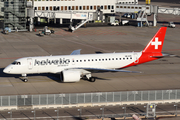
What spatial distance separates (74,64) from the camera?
5075 centimetres

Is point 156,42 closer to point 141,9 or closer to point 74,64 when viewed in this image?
point 74,64

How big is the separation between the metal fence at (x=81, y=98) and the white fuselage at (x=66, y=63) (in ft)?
37.4

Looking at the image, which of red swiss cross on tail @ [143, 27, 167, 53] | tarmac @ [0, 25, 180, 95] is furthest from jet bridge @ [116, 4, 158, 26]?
red swiss cross on tail @ [143, 27, 167, 53]

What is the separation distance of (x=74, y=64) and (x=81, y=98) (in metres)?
12.0

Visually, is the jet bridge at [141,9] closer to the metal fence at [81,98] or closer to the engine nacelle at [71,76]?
the engine nacelle at [71,76]

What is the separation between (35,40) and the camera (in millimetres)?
88375

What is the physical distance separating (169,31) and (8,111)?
78981 millimetres

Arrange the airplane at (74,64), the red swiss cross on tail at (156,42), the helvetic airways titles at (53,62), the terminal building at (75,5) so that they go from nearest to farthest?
the airplane at (74,64) → the helvetic airways titles at (53,62) → the red swiss cross on tail at (156,42) → the terminal building at (75,5)

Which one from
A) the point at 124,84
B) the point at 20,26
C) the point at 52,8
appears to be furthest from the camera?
the point at 52,8

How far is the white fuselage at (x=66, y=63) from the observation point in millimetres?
49500

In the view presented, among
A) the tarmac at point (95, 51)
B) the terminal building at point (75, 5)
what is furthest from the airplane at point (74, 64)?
the terminal building at point (75, 5)

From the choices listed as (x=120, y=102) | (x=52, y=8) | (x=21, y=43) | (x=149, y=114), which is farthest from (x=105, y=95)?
(x=52, y=8)

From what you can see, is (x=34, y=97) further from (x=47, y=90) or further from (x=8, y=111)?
(x=47, y=90)

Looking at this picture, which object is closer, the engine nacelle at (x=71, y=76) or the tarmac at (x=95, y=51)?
the engine nacelle at (x=71, y=76)
